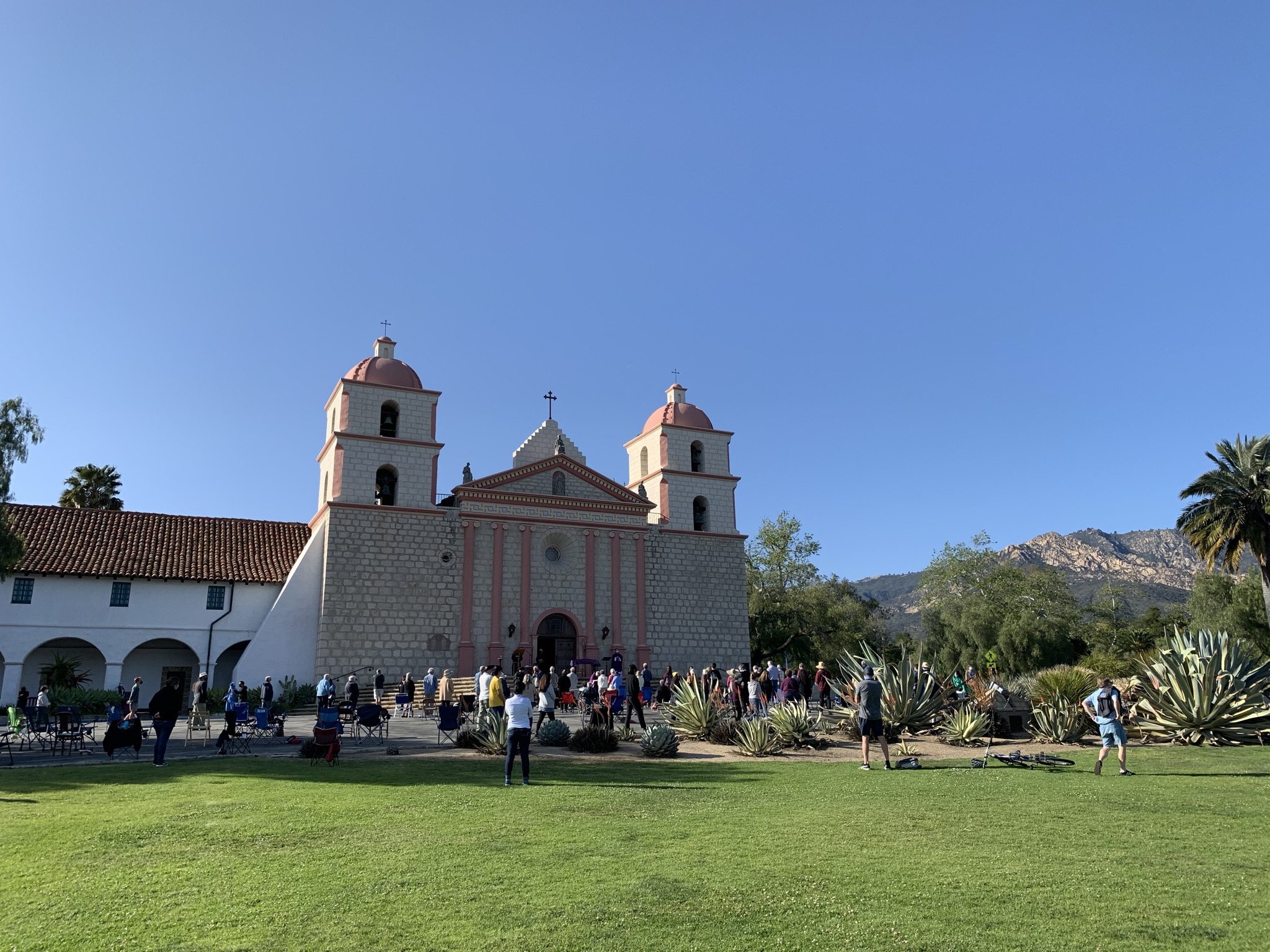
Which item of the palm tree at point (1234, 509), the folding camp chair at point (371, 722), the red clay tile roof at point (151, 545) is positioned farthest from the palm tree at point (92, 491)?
the palm tree at point (1234, 509)

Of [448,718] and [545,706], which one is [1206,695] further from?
[448,718]

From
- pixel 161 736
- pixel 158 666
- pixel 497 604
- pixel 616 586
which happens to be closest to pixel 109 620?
pixel 158 666

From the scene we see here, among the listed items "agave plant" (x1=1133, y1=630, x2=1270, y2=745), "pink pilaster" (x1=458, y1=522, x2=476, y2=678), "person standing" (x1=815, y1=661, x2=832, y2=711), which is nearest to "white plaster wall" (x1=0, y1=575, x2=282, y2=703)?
"pink pilaster" (x1=458, y1=522, x2=476, y2=678)

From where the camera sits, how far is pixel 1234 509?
110ft

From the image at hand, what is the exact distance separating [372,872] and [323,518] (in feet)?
87.6

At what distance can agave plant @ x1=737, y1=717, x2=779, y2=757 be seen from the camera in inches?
606

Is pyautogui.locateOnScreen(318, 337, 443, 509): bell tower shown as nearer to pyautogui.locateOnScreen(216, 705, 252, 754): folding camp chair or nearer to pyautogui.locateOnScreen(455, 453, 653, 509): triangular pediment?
pyautogui.locateOnScreen(455, 453, 653, 509): triangular pediment

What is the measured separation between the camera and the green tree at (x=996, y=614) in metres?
43.5

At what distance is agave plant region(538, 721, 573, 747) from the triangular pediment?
56.6 ft

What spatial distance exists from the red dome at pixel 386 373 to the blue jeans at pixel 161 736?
2046cm

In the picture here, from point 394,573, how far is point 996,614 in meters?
31.8

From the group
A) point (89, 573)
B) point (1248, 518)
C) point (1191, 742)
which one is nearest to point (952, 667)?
point (1248, 518)

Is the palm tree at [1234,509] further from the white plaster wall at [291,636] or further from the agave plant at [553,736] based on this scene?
the white plaster wall at [291,636]

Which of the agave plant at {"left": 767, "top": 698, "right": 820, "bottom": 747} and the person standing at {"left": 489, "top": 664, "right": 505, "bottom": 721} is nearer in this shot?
the agave plant at {"left": 767, "top": 698, "right": 820, "bottom": 747}
